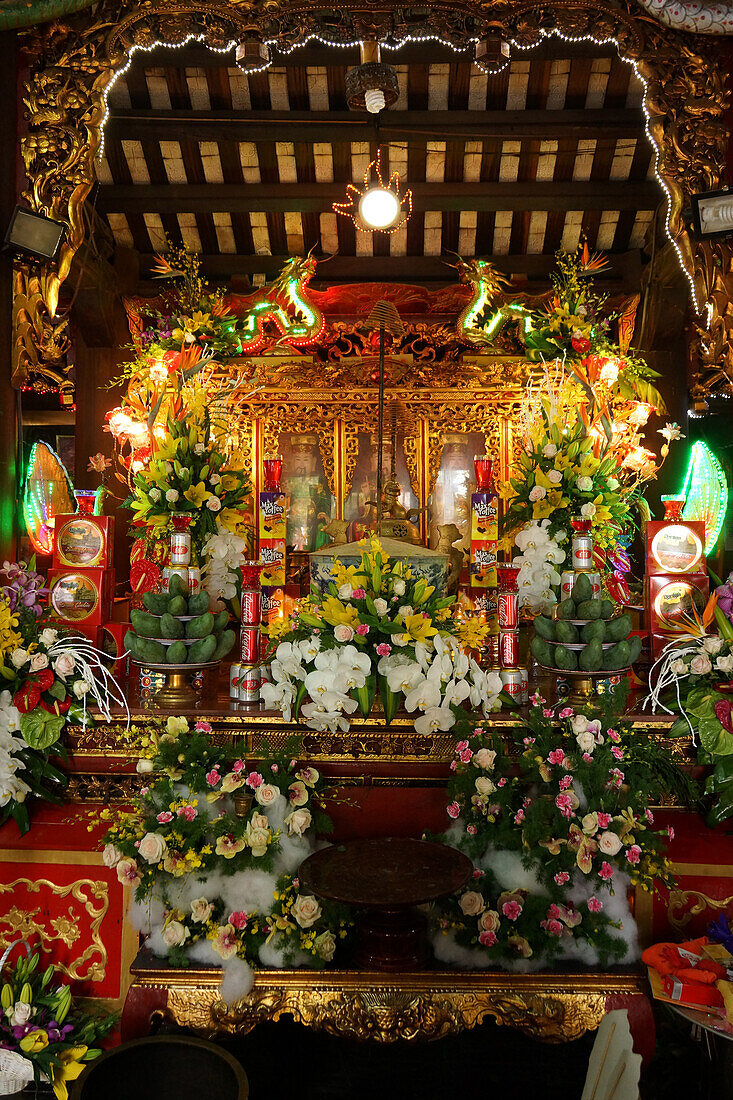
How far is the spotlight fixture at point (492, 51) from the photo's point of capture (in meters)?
3.24

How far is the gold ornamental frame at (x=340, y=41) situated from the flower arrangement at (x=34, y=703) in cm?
105

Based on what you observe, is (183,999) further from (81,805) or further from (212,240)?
(212,240)

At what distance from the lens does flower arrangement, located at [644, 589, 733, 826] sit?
2799 millimetres

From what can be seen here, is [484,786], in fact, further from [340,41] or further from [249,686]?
[340,41]

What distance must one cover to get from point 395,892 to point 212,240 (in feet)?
16.9

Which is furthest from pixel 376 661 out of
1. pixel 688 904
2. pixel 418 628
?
pixel 688 904

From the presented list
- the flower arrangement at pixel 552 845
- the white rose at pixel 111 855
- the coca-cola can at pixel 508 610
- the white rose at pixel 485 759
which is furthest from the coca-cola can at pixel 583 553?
the white rose at pixel 111 855

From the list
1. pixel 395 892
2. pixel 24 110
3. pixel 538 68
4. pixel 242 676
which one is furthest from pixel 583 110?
pixel 395 892

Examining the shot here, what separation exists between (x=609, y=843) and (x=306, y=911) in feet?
2.91

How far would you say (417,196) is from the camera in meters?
5.80

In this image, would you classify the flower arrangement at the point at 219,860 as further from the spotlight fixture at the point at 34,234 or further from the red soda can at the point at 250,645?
the spotlight fixture at the point at 34,234

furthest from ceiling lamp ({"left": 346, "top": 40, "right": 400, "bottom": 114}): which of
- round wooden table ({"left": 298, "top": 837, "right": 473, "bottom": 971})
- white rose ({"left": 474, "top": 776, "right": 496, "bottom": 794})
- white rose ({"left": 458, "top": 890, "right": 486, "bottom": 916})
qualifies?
white rose ({"left": 458, "top": 890, "right": 486, "bottom": 916})

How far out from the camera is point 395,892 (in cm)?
227

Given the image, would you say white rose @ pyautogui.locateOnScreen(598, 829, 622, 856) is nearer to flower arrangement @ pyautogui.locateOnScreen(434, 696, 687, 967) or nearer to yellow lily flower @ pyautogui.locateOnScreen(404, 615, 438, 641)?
flower arrangement @ pyautogui.locateOnScreen(434, 696, 687, 967)
